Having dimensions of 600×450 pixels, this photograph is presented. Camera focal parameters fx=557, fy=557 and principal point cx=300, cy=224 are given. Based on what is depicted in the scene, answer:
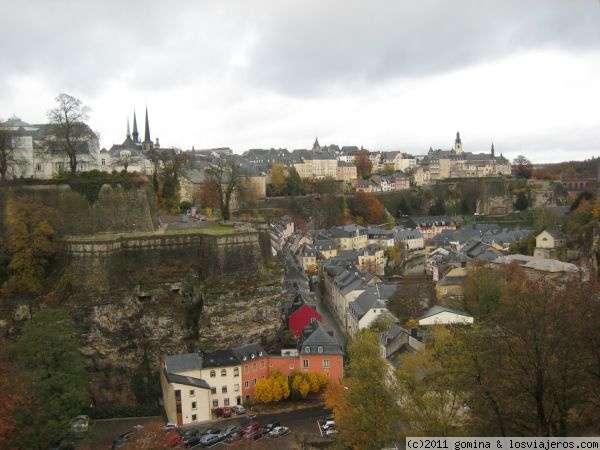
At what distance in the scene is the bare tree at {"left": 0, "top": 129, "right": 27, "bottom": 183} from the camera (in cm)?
3222

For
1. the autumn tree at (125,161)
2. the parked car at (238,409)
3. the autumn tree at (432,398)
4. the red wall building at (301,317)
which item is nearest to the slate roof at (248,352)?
the parked car at (238,409)

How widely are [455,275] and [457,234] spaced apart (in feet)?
72.8

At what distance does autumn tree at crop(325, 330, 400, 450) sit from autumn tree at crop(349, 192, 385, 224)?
5883cm

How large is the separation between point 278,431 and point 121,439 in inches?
249

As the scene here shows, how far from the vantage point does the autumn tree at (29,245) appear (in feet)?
88.4

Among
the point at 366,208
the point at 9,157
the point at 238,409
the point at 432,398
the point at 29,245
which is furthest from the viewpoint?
the point at 366,208

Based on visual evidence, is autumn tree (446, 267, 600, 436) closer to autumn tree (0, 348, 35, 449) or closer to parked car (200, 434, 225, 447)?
parked car (200, 434, 225, 447)

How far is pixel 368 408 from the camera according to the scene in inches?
661

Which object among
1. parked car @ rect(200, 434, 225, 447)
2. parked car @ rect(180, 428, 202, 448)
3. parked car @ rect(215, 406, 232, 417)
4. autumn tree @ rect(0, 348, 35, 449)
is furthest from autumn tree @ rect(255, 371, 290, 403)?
autumn tree @ rect(0, 348, 35, 449)

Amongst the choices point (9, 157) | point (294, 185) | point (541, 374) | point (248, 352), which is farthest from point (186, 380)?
point (294, 185)

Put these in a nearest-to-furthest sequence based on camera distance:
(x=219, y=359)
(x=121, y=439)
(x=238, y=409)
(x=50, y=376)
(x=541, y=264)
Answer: (x=50, y=376)
(x=121, y=439)
(x=238, y=409)
(x=219, y=359)
(x=541, y=264)

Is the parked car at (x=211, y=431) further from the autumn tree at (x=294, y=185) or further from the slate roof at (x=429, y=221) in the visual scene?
the autumn tree at (x=294, y=185)

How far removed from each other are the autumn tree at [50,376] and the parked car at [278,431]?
7.45 metres

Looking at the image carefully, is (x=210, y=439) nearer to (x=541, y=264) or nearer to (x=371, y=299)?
(x=371, y=299)
